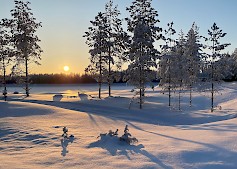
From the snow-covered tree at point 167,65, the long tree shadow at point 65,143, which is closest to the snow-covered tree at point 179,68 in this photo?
the snow-covered tree at point 167,65

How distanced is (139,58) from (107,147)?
76.0ft

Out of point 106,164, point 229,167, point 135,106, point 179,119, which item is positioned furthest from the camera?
point 135,106

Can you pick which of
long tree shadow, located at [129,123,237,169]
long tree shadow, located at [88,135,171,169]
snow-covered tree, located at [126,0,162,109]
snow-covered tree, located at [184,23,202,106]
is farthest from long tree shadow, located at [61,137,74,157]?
snow-covered tree, located at [184,23,202,106]

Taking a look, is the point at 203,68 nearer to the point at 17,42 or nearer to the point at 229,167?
the point at 17,42

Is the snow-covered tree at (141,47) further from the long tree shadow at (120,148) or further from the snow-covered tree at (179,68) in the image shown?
the long tree shadow at (120,148)

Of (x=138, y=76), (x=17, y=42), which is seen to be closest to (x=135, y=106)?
(x=138, y=76)

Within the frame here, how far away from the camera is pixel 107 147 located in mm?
9484

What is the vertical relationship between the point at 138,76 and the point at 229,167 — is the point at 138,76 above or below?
above

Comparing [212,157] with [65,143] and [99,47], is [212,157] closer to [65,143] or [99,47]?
[65,143]

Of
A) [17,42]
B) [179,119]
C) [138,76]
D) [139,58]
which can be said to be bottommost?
[179,119]

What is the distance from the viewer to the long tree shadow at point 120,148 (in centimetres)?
793

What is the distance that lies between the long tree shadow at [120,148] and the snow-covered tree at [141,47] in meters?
22.2

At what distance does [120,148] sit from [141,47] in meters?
24.5

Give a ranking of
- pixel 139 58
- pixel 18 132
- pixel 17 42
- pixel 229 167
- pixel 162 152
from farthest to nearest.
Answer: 1. pixel 17 42
2. pixel 139 58
3. pixel 18 132
4. pixel 162 152
5. pixel 229 167
